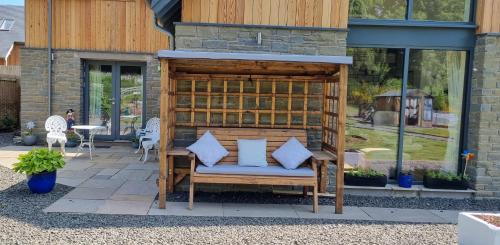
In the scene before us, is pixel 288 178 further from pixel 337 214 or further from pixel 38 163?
pixel 38 163

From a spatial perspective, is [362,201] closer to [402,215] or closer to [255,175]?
[402,215]

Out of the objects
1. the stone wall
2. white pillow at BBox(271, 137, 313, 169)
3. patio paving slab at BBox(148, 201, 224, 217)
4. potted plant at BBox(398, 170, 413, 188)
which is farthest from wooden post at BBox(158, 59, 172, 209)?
the stone wall

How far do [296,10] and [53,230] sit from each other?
442 cm

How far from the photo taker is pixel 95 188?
6.28 m

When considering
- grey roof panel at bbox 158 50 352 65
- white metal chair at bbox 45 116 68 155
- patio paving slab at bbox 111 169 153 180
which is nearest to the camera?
grey roof panel at bbox 158 50 352 65

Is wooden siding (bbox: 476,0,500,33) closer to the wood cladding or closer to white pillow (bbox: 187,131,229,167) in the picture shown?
white pillow (bbox: 187,131,229,167)

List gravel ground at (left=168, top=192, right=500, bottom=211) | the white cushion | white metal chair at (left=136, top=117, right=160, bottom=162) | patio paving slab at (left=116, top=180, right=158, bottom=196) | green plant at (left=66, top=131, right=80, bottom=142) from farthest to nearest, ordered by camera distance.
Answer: green plant at (left=66, top=131, right=80, bottom=142), white metal chair at (left=136, top=117, right=160, bottom=162), patio paving slab at (left=116, top=180, right=158, bottom=196), gravel ground at (left=168, top=192, right=500, bottom=211), the white cushion

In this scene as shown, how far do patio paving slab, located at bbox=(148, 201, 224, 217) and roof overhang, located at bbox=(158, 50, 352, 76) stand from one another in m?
1.93

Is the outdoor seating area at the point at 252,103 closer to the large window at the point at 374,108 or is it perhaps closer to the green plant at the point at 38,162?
the large window at the point at 374,108

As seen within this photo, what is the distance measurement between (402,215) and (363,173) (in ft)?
3.75

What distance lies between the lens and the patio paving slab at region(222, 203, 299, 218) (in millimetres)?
5230

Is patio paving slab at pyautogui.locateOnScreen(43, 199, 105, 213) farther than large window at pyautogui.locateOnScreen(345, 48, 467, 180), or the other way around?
large window at pyautogui.locateOnScreen(345, 48, 467, 180)

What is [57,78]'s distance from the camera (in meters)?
10.8

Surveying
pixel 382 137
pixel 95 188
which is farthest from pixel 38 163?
pixel 382 137
